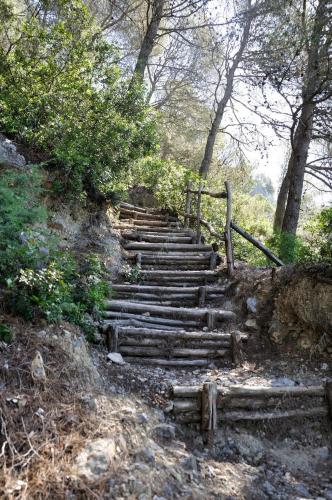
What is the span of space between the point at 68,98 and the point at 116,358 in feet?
15.8

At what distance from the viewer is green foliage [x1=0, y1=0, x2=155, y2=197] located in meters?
6.51

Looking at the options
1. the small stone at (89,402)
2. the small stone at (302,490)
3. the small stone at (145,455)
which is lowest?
the small stone at (302,490)

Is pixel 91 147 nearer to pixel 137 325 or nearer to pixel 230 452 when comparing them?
pixel 137 325

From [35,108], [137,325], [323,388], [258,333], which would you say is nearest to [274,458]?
[323,388]

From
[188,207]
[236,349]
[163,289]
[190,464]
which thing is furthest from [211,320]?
[188,207]

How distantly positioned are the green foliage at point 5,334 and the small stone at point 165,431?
55.1 inches

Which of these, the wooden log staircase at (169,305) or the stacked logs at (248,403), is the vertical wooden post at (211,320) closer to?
the wooden log staircase at (169,305)

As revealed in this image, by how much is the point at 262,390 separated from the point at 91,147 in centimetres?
507

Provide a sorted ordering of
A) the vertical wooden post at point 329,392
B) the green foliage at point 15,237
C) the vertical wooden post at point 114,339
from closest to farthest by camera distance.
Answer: the green foliage at point 15,237 → the vertical wooden post at point 329,392 → the vertical wooden post at point 114,339

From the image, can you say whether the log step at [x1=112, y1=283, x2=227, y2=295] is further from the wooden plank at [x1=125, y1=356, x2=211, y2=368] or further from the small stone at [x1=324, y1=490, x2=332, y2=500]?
the small stone at [x1=324, y1=490, x2=332, y2=500]

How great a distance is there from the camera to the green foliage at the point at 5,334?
9.55ft

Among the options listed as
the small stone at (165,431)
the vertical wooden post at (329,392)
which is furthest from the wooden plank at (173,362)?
the vertical wooden post at (329,392)

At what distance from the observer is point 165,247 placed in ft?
25.0

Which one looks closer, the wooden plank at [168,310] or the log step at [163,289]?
the wooden plank at [168,310]
